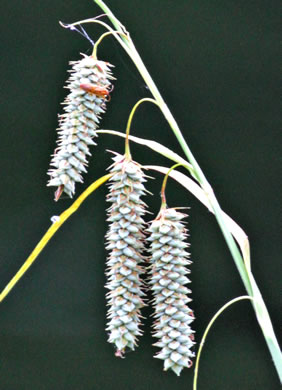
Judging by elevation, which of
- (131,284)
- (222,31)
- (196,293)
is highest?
(222,31)

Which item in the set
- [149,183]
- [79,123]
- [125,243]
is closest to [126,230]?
[125,243]

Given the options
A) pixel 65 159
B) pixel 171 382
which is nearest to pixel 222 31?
pixel 65 159

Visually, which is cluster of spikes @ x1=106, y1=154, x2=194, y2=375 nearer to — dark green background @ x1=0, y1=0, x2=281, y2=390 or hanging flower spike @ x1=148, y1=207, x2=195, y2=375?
hanging flower spike @ x1=148, y1=207, x2=195, y2=375

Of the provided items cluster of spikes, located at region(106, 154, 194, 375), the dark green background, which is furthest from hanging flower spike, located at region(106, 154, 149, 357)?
the dark green background

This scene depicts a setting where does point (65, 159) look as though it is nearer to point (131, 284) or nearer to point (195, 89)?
point (131, 284)

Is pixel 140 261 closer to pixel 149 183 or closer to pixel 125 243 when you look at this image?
pixel 125 243

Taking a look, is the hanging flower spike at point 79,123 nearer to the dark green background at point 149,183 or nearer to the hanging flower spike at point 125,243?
the hanging flower spike at point 125,243

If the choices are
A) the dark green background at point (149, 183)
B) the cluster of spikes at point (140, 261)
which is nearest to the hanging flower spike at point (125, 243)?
the cluster of spikes at point (140, 261)
